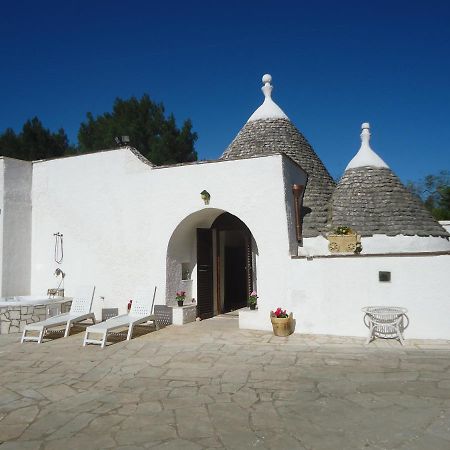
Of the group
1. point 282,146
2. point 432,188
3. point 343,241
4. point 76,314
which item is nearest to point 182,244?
point 76,314

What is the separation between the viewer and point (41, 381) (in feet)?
20.5

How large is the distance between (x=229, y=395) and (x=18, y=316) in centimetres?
758

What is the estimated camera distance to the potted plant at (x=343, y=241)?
9977mm

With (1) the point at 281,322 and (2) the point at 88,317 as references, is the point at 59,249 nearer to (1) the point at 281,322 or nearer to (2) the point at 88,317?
(2) the point at 88,317

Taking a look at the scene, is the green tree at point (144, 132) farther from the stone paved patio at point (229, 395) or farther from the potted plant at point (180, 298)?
the stone paved patio at point (229, 395)

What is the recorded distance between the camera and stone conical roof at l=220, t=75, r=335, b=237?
41.2ft

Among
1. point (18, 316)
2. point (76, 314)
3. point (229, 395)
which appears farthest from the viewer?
point (18, 316)

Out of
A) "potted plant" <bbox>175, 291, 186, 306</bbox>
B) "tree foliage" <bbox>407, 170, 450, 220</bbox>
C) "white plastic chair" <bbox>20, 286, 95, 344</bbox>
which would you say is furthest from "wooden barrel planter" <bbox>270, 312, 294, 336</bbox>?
"tree foliage" <bbox>407, 170, 450, 220</bbox>

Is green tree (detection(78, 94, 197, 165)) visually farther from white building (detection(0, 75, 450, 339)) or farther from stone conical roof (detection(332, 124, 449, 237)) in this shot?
stone conical roof (detection(332, 124, 449, 237))

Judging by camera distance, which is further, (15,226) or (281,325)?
(15,226)

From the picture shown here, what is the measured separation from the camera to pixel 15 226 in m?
12.6

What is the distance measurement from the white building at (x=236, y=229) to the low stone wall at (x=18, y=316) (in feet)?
5.78

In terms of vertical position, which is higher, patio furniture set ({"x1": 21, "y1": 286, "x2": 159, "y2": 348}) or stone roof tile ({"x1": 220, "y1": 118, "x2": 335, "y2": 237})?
stone roof tile ({"x1": 220, "y1": 118, "x2": 335, "y2": 237})

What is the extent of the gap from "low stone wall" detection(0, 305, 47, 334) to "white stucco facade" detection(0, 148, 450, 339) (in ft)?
5.73
